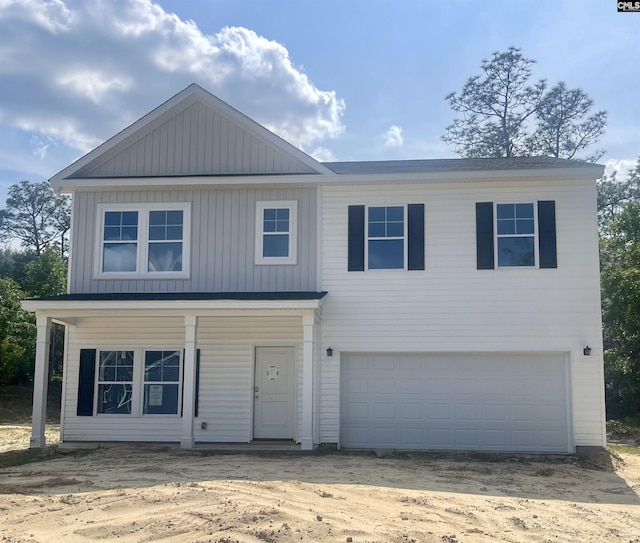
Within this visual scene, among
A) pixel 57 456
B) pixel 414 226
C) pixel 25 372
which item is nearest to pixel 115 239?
pixel 57 456

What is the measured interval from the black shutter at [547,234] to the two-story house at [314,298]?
0.09 feet

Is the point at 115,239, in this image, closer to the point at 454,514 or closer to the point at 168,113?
the point at 168,113

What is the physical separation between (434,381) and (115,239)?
729 centimetres

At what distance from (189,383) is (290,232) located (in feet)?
12.0

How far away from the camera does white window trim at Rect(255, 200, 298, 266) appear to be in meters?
13.8

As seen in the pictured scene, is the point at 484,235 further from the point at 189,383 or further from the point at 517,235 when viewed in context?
the point at 189,383

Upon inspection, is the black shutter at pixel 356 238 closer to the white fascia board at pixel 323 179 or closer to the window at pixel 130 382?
the white fascia board at pixel 323 179

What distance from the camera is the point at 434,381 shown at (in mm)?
13508

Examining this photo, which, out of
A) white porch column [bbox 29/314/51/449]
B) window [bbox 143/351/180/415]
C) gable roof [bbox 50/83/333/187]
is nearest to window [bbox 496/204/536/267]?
gable roof [bbox 50/83/333/187]

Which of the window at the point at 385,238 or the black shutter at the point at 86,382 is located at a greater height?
the window at the point at 385,238

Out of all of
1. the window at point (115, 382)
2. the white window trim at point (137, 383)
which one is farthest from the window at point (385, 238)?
the window at point (115, 382)

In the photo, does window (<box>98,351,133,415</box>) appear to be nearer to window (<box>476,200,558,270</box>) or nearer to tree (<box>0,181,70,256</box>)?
window (<box>476,200,558,270</box>)

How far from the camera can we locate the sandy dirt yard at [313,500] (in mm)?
6629

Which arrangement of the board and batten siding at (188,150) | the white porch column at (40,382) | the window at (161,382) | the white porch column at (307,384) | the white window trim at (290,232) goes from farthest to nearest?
the board and batten siding at (188,150) < the window at (161,382) < the white window trim at (290,232) < the white porch column at (40,382) < the white porch column at (307,384)
